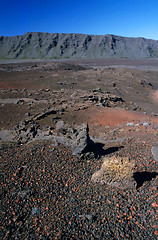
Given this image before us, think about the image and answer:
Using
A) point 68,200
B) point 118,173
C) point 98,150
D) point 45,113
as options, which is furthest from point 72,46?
point 68,200

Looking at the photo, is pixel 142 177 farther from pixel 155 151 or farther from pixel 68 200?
pixel 68 200

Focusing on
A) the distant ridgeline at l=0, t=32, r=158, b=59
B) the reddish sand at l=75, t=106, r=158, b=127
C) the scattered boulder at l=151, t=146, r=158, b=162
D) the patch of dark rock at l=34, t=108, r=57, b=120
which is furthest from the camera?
the distant ridgeline at l=0, t=32, r=158, b=59

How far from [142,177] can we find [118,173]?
39.8 inches

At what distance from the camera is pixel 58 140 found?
26.1ft

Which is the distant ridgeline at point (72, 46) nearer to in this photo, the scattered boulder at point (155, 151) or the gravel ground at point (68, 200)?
the scattered boulder at point (155, 151)

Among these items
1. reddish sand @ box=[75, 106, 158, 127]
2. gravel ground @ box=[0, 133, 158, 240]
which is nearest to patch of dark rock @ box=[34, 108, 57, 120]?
reddish sand @ box=[75, 106, 158, 127]

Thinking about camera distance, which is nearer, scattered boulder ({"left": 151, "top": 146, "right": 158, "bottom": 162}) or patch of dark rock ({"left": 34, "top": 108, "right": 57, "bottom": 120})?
scattered boulder ({"left": 151, "top": 146, "right": 158, "bottom": 162})

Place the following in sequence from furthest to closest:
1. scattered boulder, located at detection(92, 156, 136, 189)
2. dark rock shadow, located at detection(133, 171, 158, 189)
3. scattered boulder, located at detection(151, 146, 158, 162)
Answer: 1. scattered boulder, located at detection(151, 146, 158, 162)
2. dark rock shadow, located at detection(133, 171, 158, 189)
3. scattered boulder, located at detection(92, 156, 136, 189)

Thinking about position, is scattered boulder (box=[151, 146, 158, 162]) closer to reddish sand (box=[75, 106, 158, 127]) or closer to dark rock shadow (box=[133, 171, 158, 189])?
dark rock shadow (box=[133, 171, 158, 189])

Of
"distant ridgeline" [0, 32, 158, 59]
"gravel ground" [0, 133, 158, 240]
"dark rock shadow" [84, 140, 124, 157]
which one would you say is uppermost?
"distant ridgeline" [0, 32, 158, 59]

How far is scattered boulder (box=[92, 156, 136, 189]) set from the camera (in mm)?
5352

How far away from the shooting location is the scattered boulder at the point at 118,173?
5352 millimetres

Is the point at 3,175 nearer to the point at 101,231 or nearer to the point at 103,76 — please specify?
the point at 101,231

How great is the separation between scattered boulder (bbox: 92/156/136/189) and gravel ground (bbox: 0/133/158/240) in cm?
20
